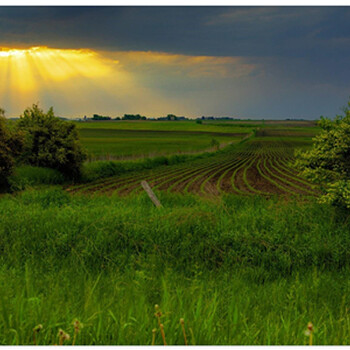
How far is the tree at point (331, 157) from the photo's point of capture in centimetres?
849

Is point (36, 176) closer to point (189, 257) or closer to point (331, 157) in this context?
point (189, 257)

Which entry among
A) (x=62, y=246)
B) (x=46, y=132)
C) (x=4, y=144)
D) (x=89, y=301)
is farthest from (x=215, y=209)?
(x=46, y=132)

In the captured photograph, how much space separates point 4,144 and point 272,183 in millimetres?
18421

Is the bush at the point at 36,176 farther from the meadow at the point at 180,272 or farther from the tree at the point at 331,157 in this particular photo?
the tree at the point at 331,157

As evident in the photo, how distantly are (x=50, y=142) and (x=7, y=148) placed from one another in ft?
17.1

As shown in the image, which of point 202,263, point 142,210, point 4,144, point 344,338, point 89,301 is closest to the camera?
point 344,338

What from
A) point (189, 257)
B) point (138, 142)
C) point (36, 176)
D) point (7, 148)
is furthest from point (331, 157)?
point (138, 142)

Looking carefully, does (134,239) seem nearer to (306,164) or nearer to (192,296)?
(192,296)

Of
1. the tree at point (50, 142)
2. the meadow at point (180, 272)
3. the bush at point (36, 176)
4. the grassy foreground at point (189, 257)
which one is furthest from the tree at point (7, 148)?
the grassy foreground at point (189, 257)

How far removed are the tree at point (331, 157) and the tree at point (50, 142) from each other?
62.9 feet

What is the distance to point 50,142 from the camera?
24359 mm

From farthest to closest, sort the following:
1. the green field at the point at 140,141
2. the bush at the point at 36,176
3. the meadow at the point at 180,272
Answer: the green field at the point at 140,141, the bush at the point at 36,176, the meadow at the point at 180,272

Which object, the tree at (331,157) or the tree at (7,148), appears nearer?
the tree at (331,157)

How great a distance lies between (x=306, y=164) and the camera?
9.53m
